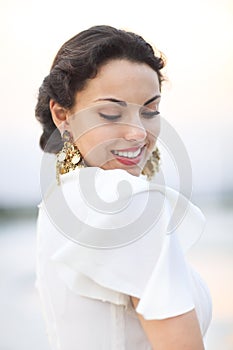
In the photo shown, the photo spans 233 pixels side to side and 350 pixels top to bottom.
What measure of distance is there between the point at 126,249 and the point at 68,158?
195mm

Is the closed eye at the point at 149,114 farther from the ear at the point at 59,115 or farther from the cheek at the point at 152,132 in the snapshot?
the ear at the point at 59,115

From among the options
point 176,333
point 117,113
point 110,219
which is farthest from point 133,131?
point 176,333

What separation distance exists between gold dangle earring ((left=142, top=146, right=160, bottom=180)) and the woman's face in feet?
0.41

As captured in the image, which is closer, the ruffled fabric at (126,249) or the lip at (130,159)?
the ruffled fabric at (126,249)

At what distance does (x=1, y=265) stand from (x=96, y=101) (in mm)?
2908

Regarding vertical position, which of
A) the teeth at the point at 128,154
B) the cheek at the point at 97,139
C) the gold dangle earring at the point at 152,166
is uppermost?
the cheek at the point at 97,139

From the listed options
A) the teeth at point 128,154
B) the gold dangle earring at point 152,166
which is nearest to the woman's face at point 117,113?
the teeth at point 128,154

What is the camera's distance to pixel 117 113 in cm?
75

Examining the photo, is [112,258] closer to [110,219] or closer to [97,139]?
[110,219]

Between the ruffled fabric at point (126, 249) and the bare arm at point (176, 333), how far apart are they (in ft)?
0.03

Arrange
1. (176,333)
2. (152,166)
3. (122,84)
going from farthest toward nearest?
1. (152,166)
2. (122,84)
3. (176,333)

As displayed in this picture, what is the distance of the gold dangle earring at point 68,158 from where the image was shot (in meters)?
0.80

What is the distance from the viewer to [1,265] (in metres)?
3.52

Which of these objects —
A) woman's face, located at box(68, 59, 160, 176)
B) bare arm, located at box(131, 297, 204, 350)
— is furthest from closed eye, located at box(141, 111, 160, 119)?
bare arm, located at box(131, 297, 204, 350)
